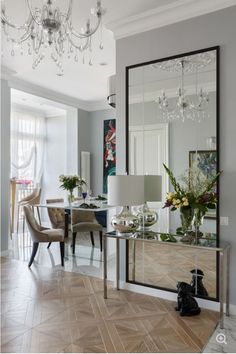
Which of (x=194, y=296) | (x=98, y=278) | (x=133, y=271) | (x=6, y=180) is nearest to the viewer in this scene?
(x=194, y=296)

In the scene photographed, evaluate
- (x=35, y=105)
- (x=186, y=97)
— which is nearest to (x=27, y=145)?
(x=35, y=105)

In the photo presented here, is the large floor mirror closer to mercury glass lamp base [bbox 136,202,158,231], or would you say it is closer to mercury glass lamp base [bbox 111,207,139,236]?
mercury glass lamp base [bbox 136,202,158,231]

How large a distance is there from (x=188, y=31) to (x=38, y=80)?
340 centimetres

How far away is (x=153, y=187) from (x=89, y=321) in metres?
1.57

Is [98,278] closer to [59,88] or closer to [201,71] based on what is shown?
[201,71]

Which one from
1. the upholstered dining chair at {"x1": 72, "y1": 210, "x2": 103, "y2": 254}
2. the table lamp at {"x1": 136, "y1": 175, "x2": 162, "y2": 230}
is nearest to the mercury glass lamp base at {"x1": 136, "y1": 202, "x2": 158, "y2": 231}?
the table lamp at {"x1": 136, "y1": 175, "x2": 162, "y2": 230}

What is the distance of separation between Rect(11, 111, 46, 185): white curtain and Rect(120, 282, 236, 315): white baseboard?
498 centimetres

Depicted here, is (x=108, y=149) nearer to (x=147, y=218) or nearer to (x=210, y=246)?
(x=147, y=218)

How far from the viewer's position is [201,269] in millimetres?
3234

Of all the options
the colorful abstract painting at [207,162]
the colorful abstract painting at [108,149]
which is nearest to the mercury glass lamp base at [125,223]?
the colorful abstract painting at [207,162]

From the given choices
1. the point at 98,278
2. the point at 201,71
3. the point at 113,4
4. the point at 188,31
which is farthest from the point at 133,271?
the point at 113,4

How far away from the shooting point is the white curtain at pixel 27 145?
7590 millimetres

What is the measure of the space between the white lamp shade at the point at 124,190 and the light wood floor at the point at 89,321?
1.13 m

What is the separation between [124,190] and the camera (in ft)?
10.3
